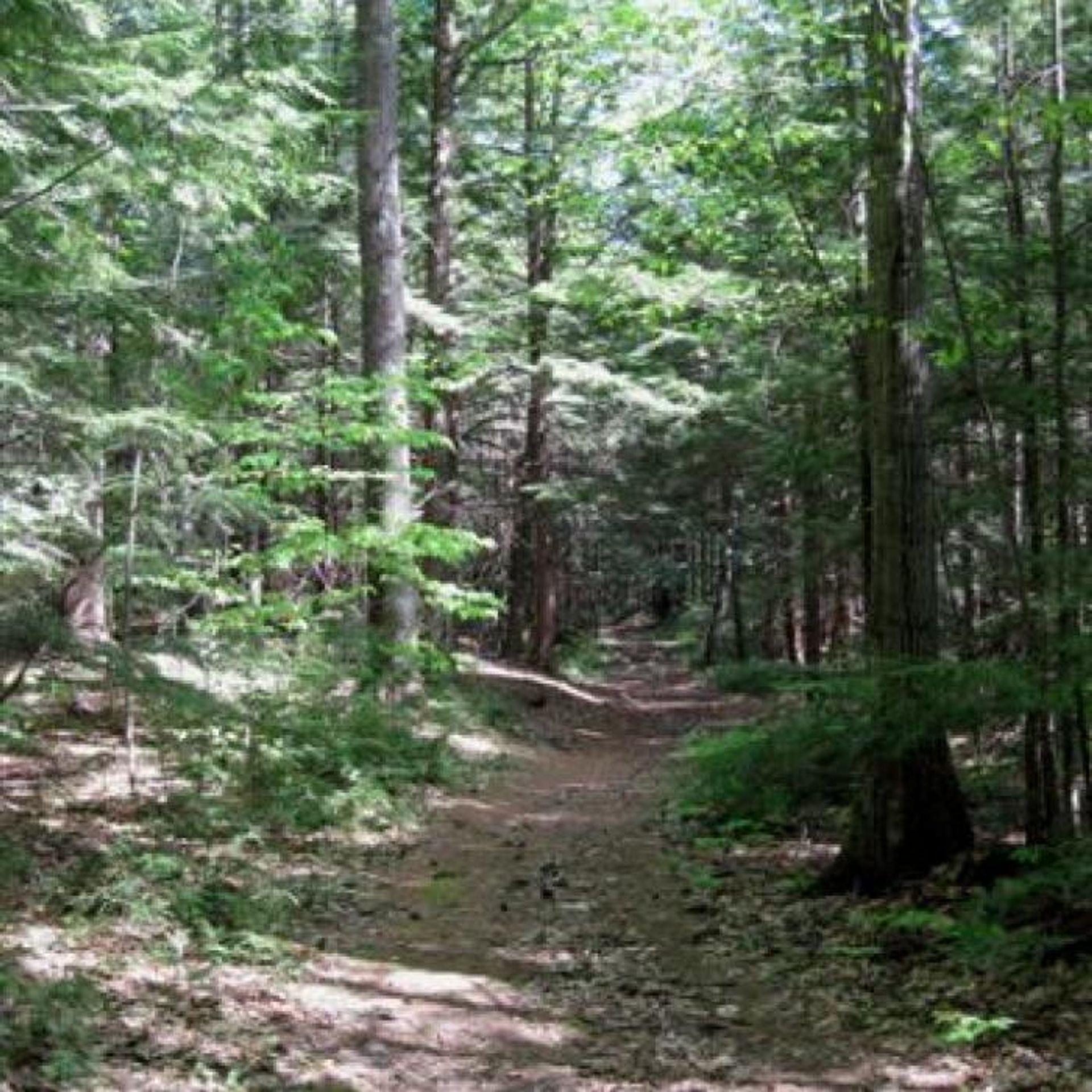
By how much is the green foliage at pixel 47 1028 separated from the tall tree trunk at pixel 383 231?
24.8 ft

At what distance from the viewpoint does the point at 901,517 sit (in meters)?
7.65

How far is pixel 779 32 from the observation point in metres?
10.5

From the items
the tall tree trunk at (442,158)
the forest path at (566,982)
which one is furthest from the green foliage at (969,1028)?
the tall tree trunk at (442,158)

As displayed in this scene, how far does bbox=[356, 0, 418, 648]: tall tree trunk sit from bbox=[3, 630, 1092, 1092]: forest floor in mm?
3790

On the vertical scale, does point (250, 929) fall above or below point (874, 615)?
below

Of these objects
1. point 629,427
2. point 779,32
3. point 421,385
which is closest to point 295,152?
point 421,385

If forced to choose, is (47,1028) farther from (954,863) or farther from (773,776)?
(773,776)

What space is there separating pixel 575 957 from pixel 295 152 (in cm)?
720

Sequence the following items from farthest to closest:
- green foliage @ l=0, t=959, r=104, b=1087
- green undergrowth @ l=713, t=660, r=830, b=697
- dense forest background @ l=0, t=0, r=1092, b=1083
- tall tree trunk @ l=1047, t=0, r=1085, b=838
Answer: green undergrowth @ l=713, t=660, r=830, b=697 < dense forest background @ l=0, t=0, r=1092, b=1083 < tall tree trunk @ l=1047, t=0, r=1085, b=838 < green foliage @ l=0, t=959, r=104, b=1087

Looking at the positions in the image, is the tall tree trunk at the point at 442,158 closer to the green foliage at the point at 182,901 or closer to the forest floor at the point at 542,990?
the forest floor at the point at 542,990

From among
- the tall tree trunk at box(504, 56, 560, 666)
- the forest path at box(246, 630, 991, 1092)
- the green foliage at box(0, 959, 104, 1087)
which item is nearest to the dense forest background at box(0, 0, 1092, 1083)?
the tall tree trunk at box(504, 56, 560, 666)

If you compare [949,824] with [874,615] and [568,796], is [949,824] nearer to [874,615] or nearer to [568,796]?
[874,615]

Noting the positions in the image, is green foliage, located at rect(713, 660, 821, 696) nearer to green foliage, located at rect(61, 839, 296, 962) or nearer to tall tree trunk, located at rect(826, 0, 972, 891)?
tall tree trunk, located at rect(826, 0, 972, 891)

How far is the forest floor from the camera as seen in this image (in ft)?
16.8
